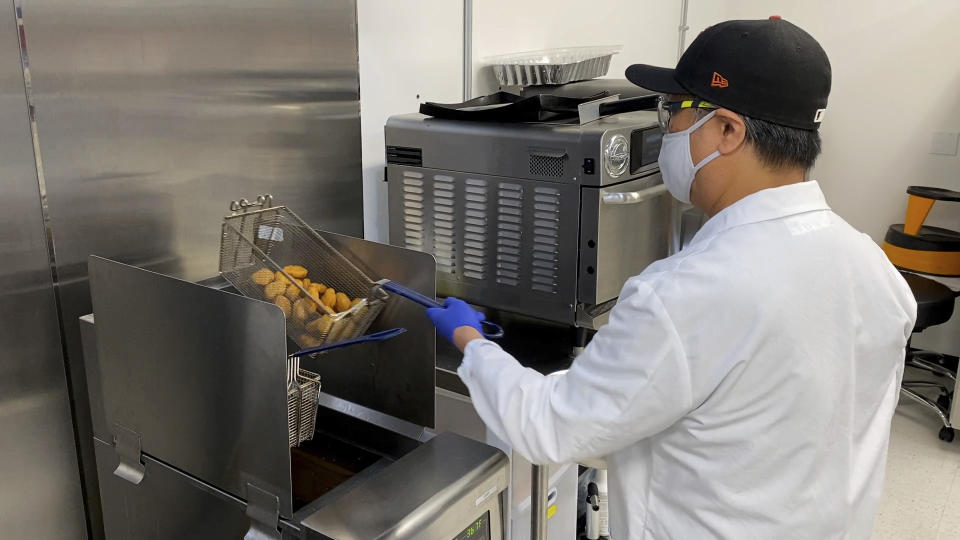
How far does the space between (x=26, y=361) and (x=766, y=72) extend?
4.27 ft

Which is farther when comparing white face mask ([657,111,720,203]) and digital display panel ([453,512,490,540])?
digital display panel ([453,512,490,540])

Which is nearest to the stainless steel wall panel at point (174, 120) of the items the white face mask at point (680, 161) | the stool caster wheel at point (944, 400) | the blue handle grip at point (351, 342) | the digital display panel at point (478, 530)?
the blue handle grip at point (351, 342)

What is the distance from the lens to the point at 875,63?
3885 millimetres

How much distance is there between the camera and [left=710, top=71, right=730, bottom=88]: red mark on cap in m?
1.00

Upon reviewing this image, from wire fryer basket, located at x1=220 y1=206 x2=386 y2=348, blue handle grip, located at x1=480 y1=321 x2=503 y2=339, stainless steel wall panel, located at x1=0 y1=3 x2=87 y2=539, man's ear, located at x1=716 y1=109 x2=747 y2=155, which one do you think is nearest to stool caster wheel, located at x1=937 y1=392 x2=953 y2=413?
blue handle grip, located at x1=480 y1=321 x2=503 y2=339

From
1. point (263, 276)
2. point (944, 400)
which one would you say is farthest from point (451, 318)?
point (944, 400)

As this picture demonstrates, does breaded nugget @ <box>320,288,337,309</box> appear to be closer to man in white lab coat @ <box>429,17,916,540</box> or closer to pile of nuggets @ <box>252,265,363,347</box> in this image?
Answer: pile of nuggets @ <box>252,265,363,347</box>

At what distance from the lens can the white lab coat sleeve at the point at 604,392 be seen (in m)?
0.93

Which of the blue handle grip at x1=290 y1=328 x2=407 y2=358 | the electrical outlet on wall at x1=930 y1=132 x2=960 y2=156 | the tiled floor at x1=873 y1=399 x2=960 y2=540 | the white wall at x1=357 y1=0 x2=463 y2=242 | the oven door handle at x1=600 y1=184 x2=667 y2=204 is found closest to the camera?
the blue handle grip at x1=290 y1=328 x2=407 y2=358

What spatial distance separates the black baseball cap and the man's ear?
11mm

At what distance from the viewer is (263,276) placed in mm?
1333

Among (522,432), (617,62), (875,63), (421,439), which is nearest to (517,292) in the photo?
(421,439)

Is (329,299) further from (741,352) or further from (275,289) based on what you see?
(741,352)

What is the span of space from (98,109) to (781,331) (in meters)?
1.21
